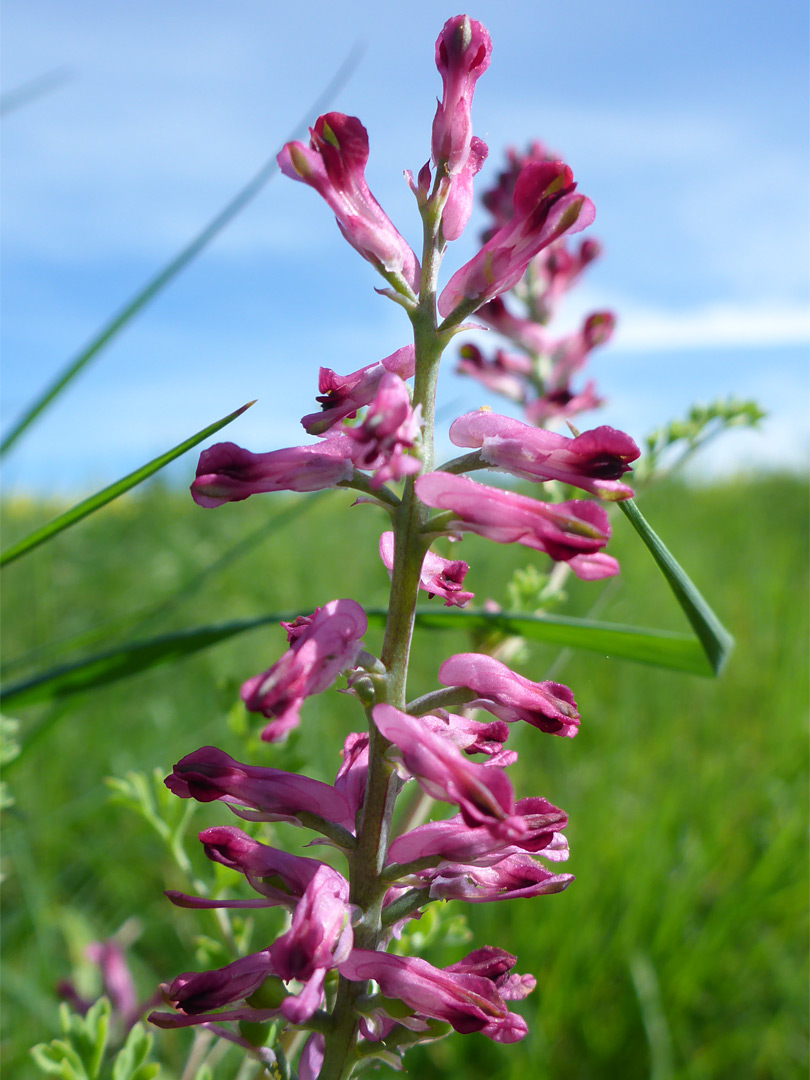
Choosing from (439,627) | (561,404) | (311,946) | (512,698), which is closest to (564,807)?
(561,404)

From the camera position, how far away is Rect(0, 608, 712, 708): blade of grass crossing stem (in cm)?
142

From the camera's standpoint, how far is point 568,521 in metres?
1.01

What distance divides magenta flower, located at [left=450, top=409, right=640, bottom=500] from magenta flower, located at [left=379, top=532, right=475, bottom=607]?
0.58 ft

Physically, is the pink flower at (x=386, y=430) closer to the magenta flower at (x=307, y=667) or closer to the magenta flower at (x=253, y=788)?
the magenta flower at (x=307, y=667)

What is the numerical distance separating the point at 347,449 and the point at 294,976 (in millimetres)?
645

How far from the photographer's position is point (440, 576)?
124 centimetres

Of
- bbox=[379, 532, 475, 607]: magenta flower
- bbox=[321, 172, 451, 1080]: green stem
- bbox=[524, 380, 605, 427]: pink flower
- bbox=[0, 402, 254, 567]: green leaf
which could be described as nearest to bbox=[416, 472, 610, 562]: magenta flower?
bbox=[321, 172, 451, 1080]: green stem

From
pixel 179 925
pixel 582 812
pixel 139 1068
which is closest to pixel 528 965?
pixel 582 812

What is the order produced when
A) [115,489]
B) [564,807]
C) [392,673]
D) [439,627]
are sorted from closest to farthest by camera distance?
1. [392,673]
2. [115,489]
3. [439,627]
4. [564,807]

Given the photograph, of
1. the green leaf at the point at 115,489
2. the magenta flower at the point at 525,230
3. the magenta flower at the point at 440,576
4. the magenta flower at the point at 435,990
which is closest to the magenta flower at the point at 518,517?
the magenta flower at the point at 440,576

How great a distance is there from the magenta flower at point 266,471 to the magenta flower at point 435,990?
0.61 metres

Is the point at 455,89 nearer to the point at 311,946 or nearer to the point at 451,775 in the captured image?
the point at 451,775

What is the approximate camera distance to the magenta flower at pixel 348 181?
3.72 ft

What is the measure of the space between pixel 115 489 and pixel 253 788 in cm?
55
